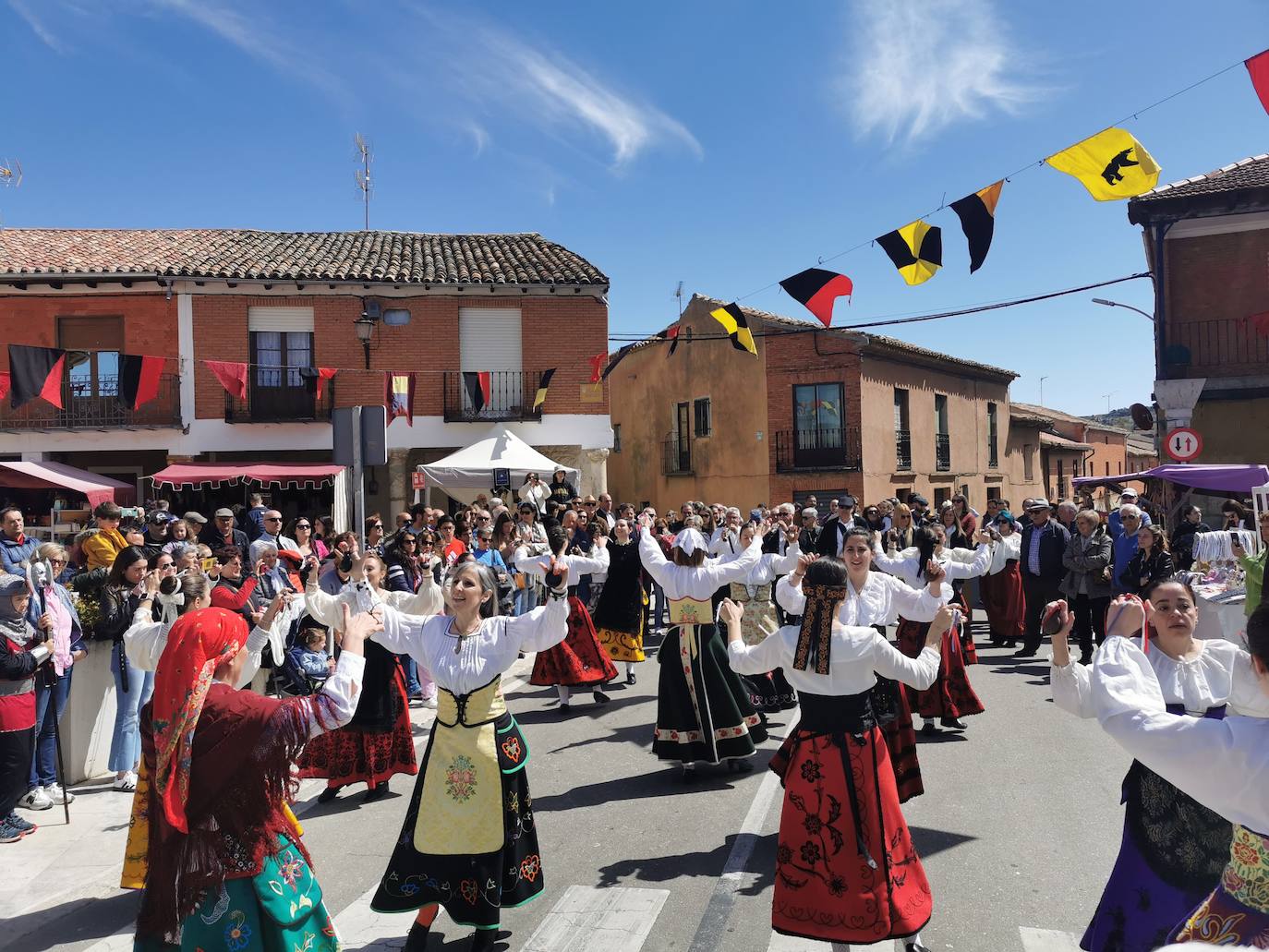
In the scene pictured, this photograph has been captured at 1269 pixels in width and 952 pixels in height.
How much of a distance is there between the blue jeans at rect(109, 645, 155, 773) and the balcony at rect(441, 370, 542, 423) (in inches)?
528

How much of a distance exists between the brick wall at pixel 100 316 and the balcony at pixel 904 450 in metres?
19.1

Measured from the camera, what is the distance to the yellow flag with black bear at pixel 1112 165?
28.0 feet

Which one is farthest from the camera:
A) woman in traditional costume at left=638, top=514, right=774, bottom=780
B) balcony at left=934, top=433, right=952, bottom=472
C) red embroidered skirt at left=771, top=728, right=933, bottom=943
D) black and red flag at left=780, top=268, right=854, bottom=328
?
balcony at left=934, top=433, right=952, bottom=472

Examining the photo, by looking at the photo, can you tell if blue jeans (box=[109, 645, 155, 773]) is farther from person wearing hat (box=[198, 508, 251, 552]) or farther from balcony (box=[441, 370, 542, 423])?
balcony (box=[441, 370, 542, 423])

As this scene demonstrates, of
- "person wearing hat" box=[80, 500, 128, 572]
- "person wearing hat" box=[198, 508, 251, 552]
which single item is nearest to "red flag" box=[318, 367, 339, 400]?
"person wearing hat" box=[198, 508, 251, 552]

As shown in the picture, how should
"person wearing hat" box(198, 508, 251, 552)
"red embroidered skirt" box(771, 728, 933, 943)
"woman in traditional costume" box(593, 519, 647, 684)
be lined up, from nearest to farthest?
"red embroidered skirt" box(771, 728, 933, 943) < "person wearing hat" box(198, 508, 251, 552) < "woman in traditional costume" box(593, 519, 647, 684)

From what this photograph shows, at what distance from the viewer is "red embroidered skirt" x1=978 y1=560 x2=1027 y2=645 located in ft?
38.6

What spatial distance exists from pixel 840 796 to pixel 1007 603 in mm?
8884

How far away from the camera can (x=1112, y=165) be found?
859 cm

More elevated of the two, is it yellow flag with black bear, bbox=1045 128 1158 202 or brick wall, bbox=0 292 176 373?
brick wall, bbox=0 292 176 373

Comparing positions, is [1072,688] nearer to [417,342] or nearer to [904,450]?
[417,342]

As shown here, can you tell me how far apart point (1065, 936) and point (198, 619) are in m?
3.87

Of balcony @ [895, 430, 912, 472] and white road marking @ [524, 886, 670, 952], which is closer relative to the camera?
white road marking @ [524, 886, 670, 952]

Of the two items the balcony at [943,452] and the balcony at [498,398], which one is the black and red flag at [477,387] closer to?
the balcony at [498,398]
